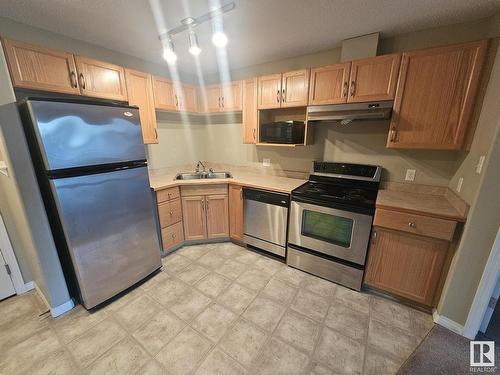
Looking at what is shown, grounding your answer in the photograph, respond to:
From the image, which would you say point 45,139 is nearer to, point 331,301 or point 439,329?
point 331,301

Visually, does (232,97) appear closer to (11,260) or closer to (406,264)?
(406,264)

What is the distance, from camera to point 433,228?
63.8 inches

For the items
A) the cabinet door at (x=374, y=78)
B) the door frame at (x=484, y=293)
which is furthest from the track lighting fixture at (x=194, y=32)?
the door frame at (x=484, y=293)

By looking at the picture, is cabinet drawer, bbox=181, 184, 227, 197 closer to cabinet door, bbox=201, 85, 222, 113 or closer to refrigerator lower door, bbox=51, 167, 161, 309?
refrigerator lower door, bbox=51, 167, 161, 309

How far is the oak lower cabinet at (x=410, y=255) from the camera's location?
1.64 meters

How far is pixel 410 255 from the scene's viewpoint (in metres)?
1.78

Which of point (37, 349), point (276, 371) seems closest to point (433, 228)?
point (276, 371)

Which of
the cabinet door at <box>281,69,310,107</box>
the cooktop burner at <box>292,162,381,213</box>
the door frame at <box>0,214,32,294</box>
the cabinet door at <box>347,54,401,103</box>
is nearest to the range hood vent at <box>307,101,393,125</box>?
the cabinet door at <box>347,54,401,103</box>

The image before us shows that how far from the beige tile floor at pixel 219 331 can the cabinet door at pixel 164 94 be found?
225cm

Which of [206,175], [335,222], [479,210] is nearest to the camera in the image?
[479,210]

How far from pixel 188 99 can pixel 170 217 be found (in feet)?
5.90

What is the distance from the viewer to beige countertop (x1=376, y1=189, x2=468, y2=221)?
1.59m

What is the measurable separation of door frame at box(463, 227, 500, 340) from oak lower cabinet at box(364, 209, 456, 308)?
211mm

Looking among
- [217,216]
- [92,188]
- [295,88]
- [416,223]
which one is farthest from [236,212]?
[416,223]
